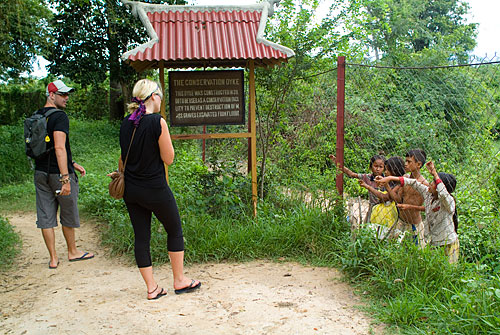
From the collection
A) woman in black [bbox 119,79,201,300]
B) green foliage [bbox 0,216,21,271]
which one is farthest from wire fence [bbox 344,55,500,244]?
green foliage [bbox 0,216,21,271]

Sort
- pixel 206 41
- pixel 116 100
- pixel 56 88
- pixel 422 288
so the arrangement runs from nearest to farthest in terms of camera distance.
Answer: pixel 422 288, pixel 56 88, pixel 206 41, pixel 116 100

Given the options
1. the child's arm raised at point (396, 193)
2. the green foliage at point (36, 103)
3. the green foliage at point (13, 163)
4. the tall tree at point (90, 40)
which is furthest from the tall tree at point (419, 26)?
the child's arm raised at point (396, 193)

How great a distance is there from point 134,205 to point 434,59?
6328 millimetres

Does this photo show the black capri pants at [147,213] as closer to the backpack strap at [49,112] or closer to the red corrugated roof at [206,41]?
the backpack strap at [49,112]

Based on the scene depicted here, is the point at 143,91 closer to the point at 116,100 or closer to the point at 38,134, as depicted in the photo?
the point at 38,134

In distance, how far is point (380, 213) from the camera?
434 cm

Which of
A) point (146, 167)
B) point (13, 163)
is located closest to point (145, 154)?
point (146, 167)

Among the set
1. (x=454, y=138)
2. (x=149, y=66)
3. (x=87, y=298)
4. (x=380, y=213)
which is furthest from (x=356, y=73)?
(x=87, y=298)

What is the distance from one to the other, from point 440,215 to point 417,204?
28cm

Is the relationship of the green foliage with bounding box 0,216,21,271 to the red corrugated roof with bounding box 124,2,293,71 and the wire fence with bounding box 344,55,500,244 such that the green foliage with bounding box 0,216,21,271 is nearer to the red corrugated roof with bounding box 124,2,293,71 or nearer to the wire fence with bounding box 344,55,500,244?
the red corrugated roof with bounding box 124,2,293,71

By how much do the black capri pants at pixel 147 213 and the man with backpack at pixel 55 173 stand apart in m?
1.21

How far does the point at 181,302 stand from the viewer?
358 cm

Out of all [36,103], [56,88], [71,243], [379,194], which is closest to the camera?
[379,194]

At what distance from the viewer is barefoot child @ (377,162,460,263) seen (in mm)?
3814
